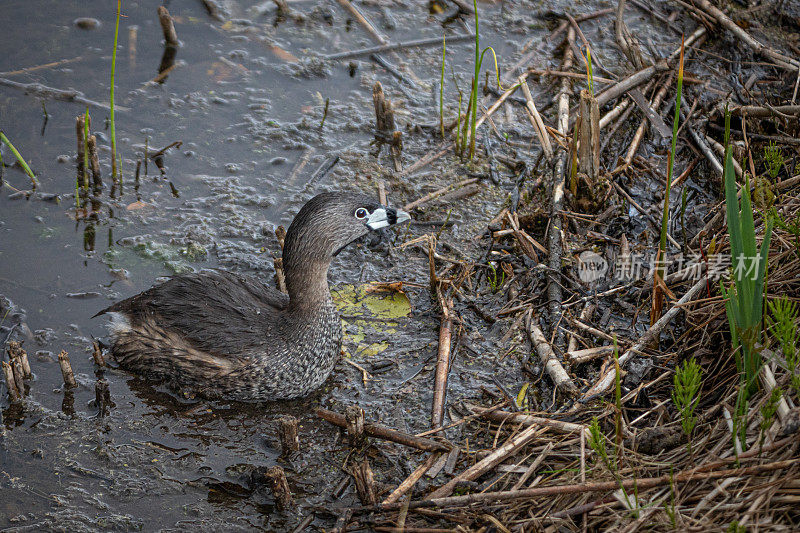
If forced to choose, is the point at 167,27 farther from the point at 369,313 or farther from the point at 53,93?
the point at 369,313

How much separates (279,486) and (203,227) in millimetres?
2696

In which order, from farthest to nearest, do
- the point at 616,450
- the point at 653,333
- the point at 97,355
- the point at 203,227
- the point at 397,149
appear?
the point at 397,149, the point at 203,227, the point at 97,355, the point at 653,333, the point at 616,450

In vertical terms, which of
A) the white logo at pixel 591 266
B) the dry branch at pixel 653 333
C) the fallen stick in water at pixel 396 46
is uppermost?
the fallen stick in water at pixel 396 46

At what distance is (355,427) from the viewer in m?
4.64

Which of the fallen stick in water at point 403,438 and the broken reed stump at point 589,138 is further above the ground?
the broken reed stump at point 589,138

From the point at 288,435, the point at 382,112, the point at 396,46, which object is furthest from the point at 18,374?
the point at 396,46

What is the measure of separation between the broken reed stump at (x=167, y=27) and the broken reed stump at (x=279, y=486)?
16.9 feet

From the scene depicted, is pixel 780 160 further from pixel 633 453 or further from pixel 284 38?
pixel 284 38

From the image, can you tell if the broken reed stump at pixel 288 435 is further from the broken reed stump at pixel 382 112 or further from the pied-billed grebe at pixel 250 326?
the broken reed stump at pixel 382 112

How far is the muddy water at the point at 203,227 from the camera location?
14.8ft

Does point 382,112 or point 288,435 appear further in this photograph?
point 382,112

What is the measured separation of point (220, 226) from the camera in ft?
20.7

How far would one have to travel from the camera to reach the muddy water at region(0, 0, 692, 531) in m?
4.52

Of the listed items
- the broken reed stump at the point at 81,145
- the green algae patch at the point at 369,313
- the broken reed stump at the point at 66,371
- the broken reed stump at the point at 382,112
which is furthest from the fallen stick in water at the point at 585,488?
the broken reed stump at the point at 382,112
